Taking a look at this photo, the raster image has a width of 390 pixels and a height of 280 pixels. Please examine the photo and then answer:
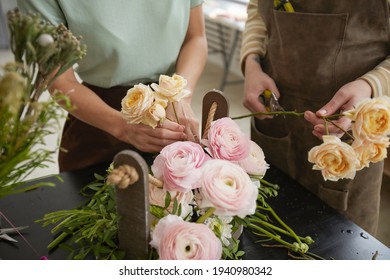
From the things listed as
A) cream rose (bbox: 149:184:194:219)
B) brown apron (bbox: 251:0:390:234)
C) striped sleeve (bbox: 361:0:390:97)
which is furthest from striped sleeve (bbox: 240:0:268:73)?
cream rose (bbox: 149:184:194:219)

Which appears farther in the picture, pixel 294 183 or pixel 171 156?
pixel 294 183

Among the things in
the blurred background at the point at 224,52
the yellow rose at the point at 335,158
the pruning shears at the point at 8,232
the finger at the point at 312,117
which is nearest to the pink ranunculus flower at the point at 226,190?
the yellow rose at the point at 335,158

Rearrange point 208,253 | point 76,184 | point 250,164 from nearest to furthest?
point 208,253 < point 250,164 < point 76,184

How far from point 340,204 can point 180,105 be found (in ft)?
2.12

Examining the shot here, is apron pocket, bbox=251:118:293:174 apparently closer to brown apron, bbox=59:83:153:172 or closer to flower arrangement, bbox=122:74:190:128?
brown apron, bbox=59:83:153:172

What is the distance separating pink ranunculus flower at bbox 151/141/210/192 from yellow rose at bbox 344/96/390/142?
273 mm

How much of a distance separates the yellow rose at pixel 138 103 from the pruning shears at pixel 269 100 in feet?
1.76

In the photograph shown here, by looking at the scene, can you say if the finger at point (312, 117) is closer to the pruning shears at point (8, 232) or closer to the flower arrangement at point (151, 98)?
the flower arrangement at point (151, 98)

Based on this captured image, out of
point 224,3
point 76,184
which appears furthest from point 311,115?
point 224,3

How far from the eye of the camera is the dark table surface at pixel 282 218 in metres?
0.81

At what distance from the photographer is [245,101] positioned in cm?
124

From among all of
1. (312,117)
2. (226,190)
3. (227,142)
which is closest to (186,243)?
(226,190)

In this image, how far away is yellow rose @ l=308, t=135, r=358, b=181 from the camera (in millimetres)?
658
